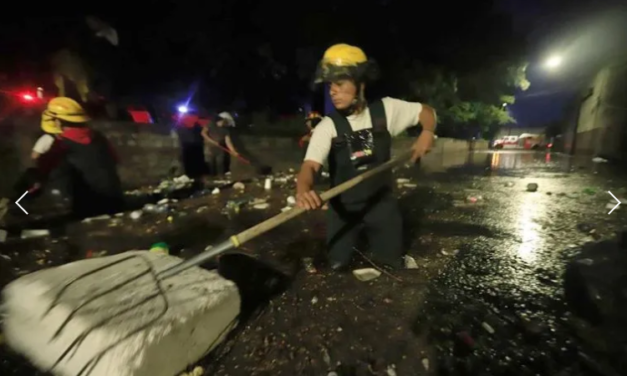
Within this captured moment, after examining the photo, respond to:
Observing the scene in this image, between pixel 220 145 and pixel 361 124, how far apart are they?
681 centimetres

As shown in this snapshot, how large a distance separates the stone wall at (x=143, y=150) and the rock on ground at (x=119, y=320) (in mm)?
5198

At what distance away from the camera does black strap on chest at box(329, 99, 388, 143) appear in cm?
270

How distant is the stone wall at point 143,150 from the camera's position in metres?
5.73

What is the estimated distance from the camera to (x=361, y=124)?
108 inches

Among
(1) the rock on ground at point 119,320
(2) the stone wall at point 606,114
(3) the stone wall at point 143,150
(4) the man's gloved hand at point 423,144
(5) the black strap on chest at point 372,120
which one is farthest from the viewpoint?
(2) the stone wall at point 606,114

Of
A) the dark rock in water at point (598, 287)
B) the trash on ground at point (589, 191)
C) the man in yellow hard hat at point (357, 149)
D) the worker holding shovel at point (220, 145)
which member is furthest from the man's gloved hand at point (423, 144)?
the worker holding shovel at point (220, 145)

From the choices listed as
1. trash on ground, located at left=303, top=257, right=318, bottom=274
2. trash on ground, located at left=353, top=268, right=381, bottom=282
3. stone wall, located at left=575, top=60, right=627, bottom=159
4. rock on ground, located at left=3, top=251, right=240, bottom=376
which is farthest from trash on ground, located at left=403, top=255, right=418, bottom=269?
stone wall, located at left=575, top=60, right=627, bottom=159

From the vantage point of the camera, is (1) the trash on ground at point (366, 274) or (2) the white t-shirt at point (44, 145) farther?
(2) the white t-shirt at point (44, 145)

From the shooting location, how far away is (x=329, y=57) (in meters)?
2.64

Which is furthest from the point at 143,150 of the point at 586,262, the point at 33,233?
the point at 586,262

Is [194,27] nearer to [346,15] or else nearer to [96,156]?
[346,15]

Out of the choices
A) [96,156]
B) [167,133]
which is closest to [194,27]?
[167,133]

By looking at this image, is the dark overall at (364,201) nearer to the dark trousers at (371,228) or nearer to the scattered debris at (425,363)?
the dark trousers at (371,228)

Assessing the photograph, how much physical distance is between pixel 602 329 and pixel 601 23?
1570cm
